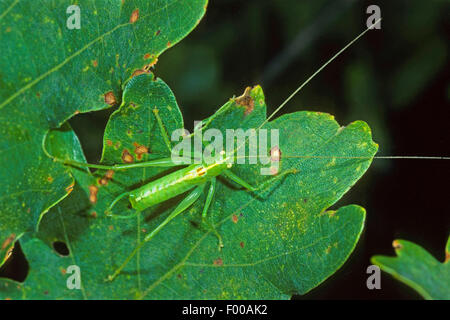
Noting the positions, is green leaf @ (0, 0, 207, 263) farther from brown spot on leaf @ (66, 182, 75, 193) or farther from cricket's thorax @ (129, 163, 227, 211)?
cricket's thorax @ (129, 163, 227, 211)

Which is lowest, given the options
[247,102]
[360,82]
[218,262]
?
[218,262]

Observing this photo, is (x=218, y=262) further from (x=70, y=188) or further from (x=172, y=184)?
(x=70, y=188)

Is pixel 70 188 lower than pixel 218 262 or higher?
higher

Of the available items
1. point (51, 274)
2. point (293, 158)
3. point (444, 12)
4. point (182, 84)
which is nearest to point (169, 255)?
point (51, 274)

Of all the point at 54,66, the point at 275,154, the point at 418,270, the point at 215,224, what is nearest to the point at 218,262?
the point at 215,224

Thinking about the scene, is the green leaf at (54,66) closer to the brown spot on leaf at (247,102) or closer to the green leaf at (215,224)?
the green leaf at (215,224)

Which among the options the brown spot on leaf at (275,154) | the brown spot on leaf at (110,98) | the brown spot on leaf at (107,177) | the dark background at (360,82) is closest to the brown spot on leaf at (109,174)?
the brown spot on leaf at (107,177)
